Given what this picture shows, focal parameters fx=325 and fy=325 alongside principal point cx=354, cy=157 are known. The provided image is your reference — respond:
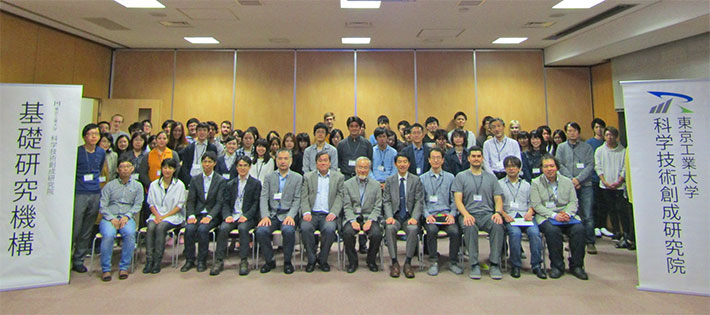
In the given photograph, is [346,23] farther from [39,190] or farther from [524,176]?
[39,190]

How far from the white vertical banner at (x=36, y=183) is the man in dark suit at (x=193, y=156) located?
1.34m

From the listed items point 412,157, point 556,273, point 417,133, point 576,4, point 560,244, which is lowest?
point 556,273

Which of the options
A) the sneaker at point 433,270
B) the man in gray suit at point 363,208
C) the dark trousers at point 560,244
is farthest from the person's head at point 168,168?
the dark trousers at point 560,244

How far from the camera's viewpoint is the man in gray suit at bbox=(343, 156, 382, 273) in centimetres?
359

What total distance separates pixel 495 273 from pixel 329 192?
1987mm

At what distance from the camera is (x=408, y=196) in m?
3.76

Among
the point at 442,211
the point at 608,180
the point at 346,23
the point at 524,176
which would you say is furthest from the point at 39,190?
the point at 608,180

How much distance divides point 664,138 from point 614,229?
2.36 metres

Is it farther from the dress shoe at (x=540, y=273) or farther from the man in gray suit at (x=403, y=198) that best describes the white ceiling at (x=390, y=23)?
the dress shoe at (x=540, y=273)

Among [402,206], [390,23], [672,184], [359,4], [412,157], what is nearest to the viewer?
[672,184]

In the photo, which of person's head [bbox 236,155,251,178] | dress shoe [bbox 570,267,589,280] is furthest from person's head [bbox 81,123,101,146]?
dress shoe [bbox 570,267,589,280]

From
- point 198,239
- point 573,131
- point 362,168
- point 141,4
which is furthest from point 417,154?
point 141,4

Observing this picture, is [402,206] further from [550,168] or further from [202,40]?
[202,40]

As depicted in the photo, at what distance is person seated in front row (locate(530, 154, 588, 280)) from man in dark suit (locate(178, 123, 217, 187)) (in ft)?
14.2
